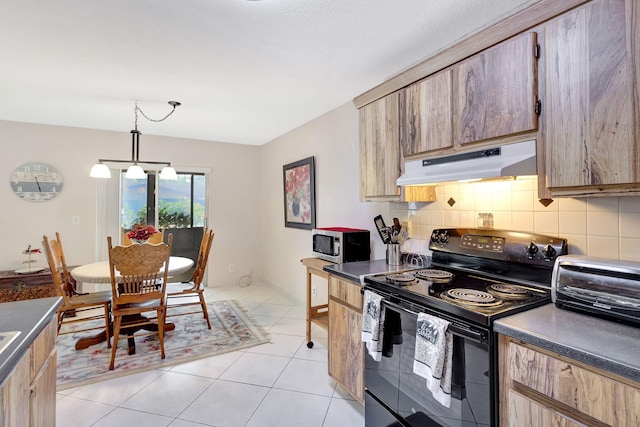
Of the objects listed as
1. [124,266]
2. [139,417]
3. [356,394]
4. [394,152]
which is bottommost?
[139,417]

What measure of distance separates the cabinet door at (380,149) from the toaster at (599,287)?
1007 millimetres

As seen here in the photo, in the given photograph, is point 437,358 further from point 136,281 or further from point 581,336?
point 136,281

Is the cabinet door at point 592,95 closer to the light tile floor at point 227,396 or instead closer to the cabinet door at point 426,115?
the cabinet door at point 426,115

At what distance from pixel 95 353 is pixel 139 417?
44.8 inches

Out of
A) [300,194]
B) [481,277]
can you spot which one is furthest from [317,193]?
[481,277]

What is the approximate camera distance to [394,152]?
6.71 ft

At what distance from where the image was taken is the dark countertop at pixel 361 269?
1.92 metres

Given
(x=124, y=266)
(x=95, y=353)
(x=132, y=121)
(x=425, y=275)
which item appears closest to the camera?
(x=425, y=275)

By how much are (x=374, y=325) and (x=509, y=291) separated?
65 centimetres

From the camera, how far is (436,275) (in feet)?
5.80

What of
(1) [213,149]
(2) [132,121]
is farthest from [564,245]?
(1) [213,149]

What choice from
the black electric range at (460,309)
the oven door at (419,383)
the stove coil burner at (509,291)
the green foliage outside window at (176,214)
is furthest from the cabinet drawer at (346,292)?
the green foliage outside window at (176,214)

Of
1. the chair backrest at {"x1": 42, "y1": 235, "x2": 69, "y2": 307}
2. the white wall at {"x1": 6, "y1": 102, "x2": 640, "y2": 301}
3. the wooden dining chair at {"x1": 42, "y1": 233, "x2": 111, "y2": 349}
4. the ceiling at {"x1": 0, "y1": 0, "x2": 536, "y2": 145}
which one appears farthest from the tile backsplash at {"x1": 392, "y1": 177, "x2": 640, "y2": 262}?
the chair backrest at {"x1": 42, "y1": 235, "x2": 69, "y2": 307}

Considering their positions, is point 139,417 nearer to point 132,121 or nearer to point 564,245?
point 564,245
